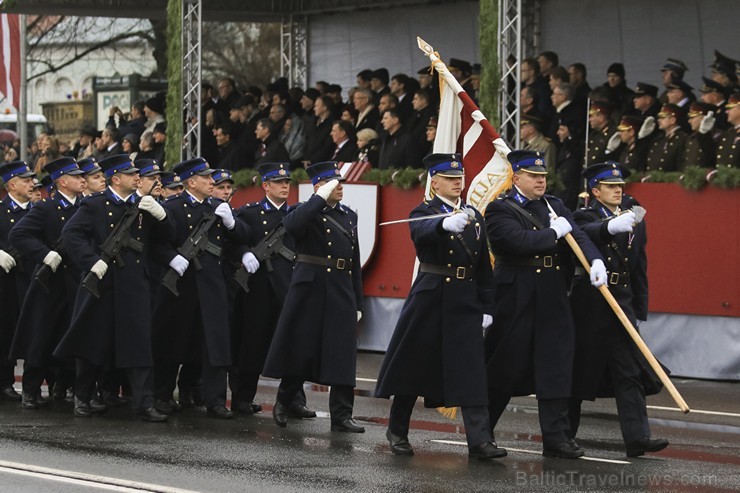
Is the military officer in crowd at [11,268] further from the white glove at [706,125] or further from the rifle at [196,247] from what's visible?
the white glove at [706,125]

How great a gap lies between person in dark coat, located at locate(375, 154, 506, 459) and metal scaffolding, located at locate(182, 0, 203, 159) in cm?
→ 866

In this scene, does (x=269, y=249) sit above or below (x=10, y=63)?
below

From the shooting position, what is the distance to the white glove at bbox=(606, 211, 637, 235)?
1005 cm

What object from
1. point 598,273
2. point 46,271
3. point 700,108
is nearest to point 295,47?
point 700,108

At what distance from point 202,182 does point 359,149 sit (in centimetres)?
550

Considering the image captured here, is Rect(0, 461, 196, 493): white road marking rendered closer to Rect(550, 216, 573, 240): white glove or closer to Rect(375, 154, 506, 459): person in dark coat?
Rect(375, 154, 506, 459): person in dark coat

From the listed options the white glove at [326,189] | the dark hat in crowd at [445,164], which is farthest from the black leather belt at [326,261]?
the dark hat in crowd at [445,164]

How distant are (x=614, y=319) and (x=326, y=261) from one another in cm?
230

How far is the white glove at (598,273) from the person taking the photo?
9.84m

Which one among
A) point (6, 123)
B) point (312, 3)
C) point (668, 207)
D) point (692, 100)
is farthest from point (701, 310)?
point (6, 123)

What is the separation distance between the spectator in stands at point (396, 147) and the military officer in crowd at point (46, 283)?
4.85 metres

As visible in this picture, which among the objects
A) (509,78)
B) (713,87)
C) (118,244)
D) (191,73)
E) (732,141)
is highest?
(191,73)

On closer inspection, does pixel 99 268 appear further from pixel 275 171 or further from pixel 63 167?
pixel 275 171

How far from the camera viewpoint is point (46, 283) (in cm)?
1256
